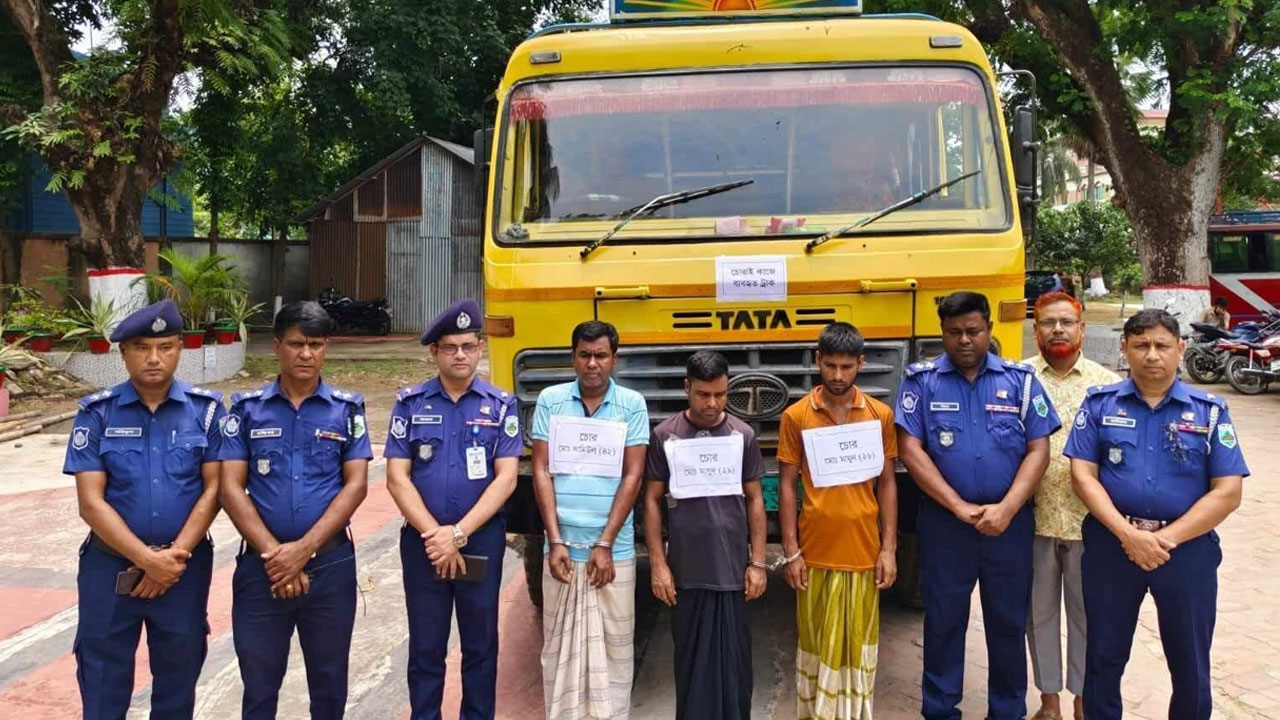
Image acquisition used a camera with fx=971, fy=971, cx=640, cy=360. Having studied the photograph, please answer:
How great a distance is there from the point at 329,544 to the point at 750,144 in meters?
2.41

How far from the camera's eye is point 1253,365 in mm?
12977

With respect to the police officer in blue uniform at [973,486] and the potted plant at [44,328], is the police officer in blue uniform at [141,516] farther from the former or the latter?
the potted plant at [44,328]

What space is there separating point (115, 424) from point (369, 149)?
829 inches

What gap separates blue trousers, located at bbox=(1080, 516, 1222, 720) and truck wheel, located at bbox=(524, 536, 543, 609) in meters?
2.25

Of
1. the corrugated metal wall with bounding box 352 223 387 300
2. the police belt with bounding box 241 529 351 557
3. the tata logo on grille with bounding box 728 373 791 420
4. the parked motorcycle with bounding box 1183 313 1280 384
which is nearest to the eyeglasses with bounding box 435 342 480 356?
the police belt with bounding box 241 529 351 557

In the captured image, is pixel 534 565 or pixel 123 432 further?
pixel 534 565

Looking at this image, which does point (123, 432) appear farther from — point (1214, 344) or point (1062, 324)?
point (1214, 344)

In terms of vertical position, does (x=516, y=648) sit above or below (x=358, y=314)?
below

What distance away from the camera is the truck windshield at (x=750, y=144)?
419 centimetres

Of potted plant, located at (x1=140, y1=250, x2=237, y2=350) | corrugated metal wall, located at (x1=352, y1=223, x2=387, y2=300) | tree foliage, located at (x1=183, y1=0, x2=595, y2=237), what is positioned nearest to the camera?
potted plant, located at (x1=140, y1=250, x2=237, y2=350)

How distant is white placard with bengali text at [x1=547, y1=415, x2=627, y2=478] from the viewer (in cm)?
339

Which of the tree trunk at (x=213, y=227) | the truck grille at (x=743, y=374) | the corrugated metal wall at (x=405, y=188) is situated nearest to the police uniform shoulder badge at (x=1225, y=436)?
the truck grille at (x=743, y=374)

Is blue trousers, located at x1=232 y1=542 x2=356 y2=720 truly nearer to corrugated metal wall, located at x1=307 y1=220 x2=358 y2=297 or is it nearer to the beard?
the beard

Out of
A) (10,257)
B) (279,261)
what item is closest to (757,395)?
(10,257)
